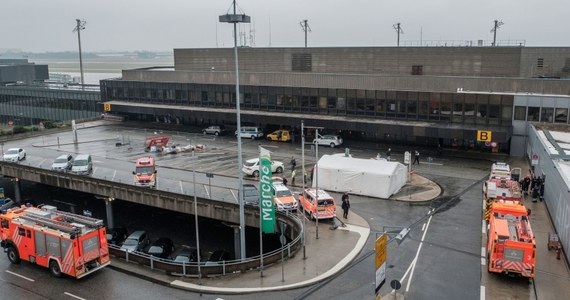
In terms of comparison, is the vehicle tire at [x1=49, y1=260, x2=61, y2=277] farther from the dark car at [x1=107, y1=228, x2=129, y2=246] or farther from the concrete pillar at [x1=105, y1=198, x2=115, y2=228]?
the concrete pillar at [x1=105, y1=198, x2=115, y2=228]

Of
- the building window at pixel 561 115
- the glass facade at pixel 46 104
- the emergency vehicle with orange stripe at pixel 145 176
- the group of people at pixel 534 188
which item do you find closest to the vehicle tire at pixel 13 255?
the emergency vehicle with orange stripe at pixel 145 176

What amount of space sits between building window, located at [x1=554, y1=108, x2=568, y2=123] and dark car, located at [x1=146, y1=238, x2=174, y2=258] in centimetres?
4012

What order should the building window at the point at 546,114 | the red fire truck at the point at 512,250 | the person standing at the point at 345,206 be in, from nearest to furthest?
1. the red fire truck at the point at 512,250
2. the person standing at the point at 345,206
3. the building window at the point at 546,114

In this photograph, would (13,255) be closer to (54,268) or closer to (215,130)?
(54,268)

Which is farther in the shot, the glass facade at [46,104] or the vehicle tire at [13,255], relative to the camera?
the glass facade at [46,104]

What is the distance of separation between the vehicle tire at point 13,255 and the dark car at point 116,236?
31.7ft

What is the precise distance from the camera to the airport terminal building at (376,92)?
54.3 metres

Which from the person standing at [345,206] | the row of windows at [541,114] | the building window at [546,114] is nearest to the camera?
the person standing at [345,206]

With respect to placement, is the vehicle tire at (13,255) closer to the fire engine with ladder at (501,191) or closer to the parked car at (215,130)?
the fire engine with ladder at (501,191)

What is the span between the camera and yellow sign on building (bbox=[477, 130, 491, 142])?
170ft

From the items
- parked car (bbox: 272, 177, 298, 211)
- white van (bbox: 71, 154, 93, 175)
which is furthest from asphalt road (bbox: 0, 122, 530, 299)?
parked car (bbox: 272, 177, 298, 211)

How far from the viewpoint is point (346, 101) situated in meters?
63.5

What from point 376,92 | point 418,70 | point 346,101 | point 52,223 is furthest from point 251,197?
point 418,70

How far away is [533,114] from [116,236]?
4252 cm
